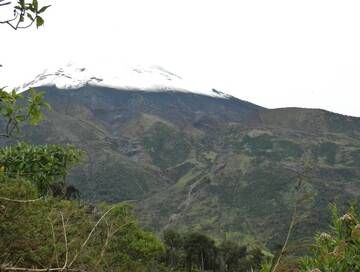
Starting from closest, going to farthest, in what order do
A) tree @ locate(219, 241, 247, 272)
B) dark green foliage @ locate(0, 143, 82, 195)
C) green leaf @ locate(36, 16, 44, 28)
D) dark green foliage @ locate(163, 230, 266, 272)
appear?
green leaf @ locate(36, 16, 44, 28), dark green foliage @ locate(0, 143, 82, 195), dark green foliage @ locate(163, 230, 266, 272), tree @ locate(219, 241, 247, 272)

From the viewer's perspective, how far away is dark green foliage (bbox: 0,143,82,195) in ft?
131

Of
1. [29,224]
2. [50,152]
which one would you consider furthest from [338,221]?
[50,152]

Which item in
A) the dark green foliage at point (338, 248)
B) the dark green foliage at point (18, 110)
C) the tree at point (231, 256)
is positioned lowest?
the tree at point (231, 256)

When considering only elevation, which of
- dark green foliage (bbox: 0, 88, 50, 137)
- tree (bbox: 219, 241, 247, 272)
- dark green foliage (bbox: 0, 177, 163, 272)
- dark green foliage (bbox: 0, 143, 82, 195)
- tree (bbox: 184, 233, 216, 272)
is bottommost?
tree (bbox: 219, 241, 247, 272)

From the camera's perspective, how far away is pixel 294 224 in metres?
3.76

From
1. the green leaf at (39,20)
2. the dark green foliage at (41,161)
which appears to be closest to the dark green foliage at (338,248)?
the green leaf at (39,20)

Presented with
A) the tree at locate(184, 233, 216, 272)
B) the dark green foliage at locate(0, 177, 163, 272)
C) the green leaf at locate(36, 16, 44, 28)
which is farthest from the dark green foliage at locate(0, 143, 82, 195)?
the tree at locate(184, 233, 216, 272)

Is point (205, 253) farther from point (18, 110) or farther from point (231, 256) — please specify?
point (18, 110)

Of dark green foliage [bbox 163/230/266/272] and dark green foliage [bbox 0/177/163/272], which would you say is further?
dark green foliage [bbox 163/230/266/272]

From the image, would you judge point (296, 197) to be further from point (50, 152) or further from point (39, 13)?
point (50, 152)

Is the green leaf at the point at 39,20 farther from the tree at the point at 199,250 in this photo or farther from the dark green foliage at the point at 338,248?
the tree at the point at 199,250

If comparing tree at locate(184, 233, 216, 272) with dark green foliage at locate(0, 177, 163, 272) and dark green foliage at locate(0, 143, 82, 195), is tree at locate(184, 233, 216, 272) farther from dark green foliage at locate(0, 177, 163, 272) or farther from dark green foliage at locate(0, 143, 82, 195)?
dark green foliage at locate(0, 177, 163, 272)

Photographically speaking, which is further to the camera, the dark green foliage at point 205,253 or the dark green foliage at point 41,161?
the dark green foliage at point 205,253

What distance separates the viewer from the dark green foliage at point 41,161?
39.8m
